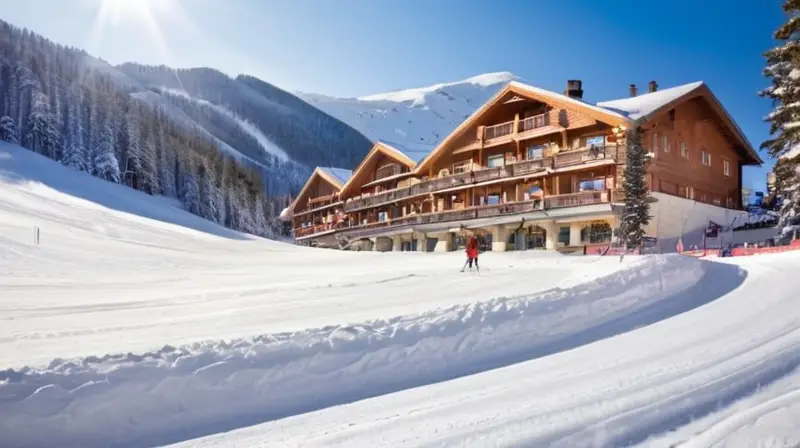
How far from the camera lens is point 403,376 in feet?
24.3

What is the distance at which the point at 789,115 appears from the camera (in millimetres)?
22891

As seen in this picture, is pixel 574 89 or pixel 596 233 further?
pixel 574 89

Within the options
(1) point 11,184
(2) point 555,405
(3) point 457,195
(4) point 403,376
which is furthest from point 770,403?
(1) point 11,184

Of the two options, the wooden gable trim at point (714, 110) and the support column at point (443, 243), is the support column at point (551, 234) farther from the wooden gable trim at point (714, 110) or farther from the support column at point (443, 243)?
the support column at point (443, 243)

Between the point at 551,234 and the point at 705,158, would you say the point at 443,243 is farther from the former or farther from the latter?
the point at 705,158

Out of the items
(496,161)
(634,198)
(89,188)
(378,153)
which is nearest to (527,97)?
(496,161)

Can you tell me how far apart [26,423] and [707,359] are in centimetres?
826

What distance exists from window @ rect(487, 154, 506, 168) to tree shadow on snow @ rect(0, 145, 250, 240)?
22305 mm

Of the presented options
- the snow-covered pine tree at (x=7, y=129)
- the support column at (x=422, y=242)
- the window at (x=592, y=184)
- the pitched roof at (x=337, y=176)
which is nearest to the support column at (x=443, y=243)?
the support column at (x=422, y=242)

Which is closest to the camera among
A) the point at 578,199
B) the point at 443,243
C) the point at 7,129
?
the point at 578,199

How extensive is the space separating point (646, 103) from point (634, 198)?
9264 mm

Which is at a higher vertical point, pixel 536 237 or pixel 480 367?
pixel 536 237

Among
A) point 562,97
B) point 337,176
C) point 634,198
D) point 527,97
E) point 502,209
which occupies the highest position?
point 527,97

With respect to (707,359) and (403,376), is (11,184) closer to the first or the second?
(403,376)
